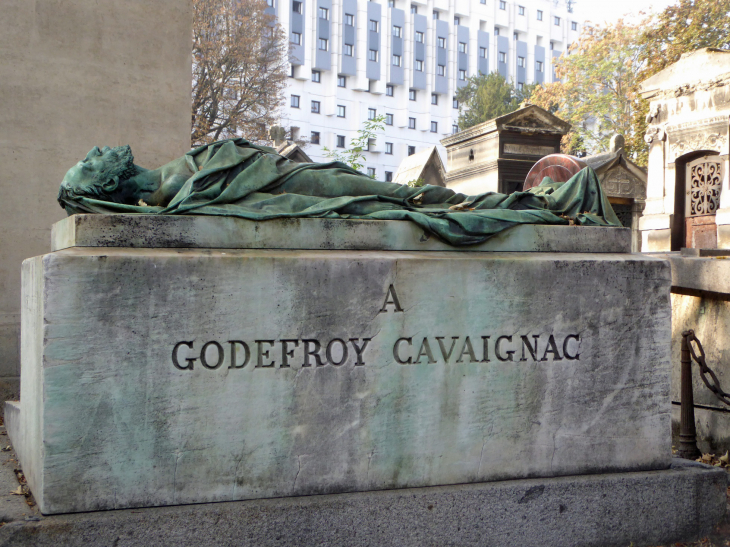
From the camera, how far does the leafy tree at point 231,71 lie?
25.8 metres

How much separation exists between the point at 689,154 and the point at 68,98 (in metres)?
11.0

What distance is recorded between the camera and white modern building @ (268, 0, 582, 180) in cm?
6025

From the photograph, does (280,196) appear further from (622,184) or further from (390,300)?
(622,184)

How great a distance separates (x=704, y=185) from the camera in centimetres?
1318

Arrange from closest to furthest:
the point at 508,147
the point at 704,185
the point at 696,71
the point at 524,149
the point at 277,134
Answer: the point at 696,71, the point at 704,185, the point at 508,147, the point at 524,149, the point at 277,134

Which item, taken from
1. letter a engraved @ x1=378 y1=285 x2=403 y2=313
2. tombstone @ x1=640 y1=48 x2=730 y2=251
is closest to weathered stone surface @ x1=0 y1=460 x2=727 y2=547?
letter a engraved @ x1=378 y1=285 x2=403 y2=313

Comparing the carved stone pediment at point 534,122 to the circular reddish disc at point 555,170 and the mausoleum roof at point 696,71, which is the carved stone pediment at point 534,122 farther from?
the circular reddish disc at point 555,170

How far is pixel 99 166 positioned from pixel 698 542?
3.80m

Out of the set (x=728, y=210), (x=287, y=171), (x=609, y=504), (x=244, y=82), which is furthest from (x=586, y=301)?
(x=244, y=82)

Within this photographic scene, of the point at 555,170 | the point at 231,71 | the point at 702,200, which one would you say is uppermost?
the point at 231,71

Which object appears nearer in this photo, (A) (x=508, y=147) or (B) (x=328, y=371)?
(B) (x=328, y=371)

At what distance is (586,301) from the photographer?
3816 millimetres

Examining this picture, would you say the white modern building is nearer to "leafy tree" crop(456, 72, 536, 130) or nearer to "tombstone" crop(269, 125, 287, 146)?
"leafy tree" crop(456, 72, 536, 130)

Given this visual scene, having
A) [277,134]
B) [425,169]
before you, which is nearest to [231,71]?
[277,134]
